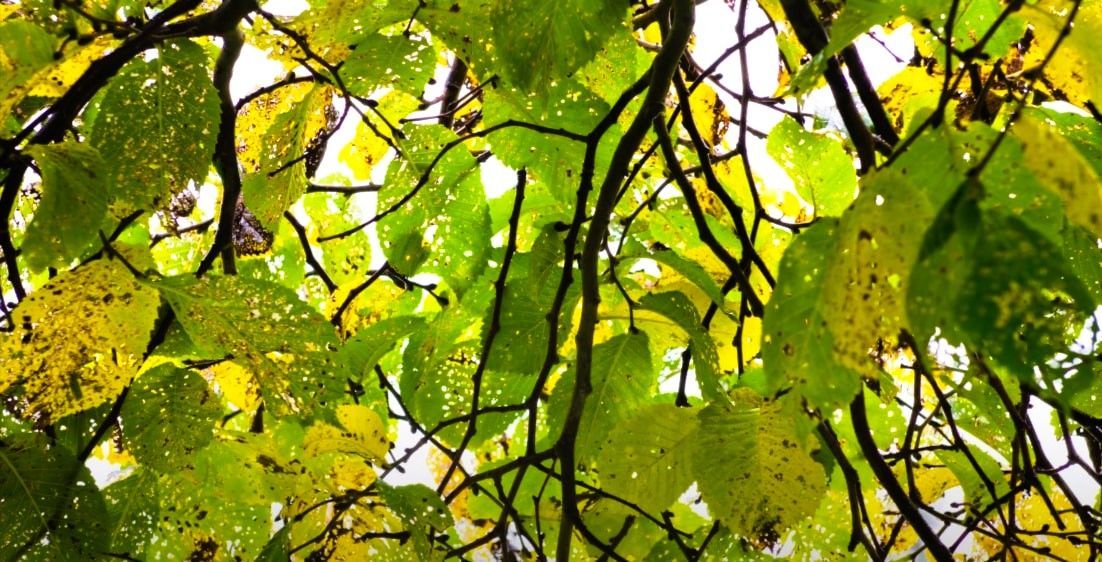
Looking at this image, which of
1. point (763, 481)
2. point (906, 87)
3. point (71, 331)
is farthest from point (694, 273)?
point (71, 331)

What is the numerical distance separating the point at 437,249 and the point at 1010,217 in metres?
0.48

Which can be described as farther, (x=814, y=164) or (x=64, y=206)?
(x=814, y=164)

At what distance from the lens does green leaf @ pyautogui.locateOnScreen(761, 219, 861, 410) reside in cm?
25

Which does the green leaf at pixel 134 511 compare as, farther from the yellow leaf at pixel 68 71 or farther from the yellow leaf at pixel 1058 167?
the yellow leaf at pixel 1058 167

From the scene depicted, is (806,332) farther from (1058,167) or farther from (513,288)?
(513,288)

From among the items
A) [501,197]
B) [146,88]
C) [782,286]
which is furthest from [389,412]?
[782,286]

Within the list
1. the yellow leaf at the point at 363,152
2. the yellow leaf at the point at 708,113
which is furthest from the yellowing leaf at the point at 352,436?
the yellow leaf at the point at 708,113

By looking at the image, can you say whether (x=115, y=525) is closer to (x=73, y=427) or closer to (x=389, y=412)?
(x=73, y=427)

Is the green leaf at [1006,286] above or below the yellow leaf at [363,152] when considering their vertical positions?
below

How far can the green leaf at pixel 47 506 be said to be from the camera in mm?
528

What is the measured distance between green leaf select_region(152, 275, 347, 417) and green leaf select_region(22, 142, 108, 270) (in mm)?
70

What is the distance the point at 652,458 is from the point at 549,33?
0.27 metres

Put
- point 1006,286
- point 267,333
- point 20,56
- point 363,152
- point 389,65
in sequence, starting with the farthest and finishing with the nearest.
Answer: point 363,152 < point 389,65 < point 267,333 < point 20,56 < point 1006,286

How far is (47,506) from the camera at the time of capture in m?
0.53
